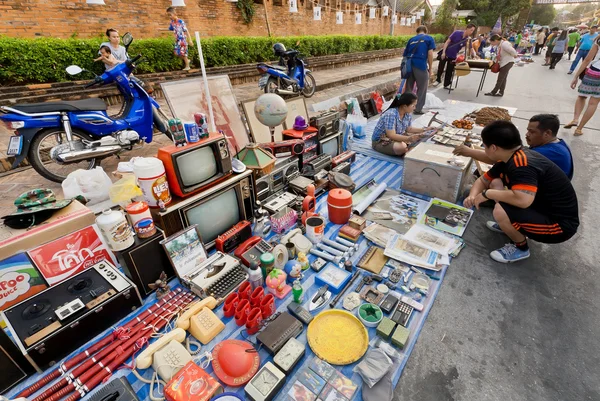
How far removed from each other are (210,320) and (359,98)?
276 inches

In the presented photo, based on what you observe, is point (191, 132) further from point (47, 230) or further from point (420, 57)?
point (420, 57)

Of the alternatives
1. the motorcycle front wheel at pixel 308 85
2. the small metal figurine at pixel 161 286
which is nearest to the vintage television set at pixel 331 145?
the small metal figurine at pixel 161 286

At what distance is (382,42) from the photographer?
1855 centimetres

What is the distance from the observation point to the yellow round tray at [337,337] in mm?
1919

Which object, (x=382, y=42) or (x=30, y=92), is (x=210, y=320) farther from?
(x=382, y=42)

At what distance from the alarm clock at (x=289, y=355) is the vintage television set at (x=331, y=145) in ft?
9.22

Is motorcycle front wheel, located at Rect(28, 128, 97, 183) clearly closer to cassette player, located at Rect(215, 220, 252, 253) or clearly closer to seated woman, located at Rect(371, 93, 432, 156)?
cassette player, located at Rect(215, 220, 252, 253)

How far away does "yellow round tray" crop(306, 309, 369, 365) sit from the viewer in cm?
192

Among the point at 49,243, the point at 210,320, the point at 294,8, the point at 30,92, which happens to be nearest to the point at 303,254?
the point at 210,320

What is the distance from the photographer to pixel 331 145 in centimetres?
439

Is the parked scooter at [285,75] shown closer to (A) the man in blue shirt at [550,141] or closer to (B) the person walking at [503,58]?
(A) the man in blue shirt at [550,141]

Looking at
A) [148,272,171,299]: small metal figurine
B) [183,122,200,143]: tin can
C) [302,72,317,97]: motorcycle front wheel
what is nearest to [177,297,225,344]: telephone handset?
[148,272,171,299]: small metal figurine

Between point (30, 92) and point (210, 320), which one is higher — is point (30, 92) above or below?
above

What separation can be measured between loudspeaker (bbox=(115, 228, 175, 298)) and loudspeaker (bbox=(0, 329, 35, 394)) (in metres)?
0.72
